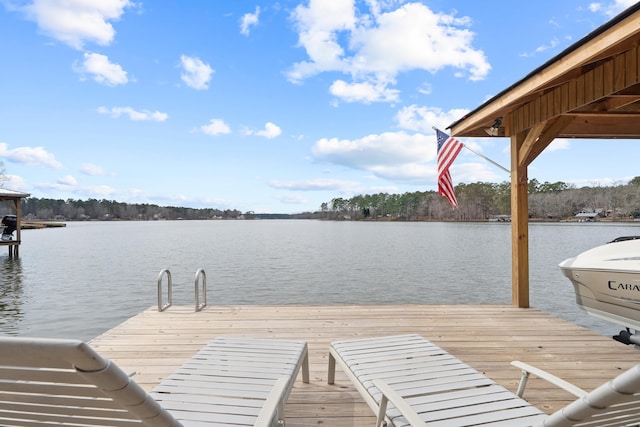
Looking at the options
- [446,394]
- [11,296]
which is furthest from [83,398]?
[11,296]

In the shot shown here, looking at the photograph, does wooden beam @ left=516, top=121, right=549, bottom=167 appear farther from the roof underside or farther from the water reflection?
the water reflection

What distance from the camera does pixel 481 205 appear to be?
2603 inches

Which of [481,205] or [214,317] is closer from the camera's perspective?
[214,317]

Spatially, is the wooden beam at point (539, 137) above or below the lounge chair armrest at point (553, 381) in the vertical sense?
above

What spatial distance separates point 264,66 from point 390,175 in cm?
1661

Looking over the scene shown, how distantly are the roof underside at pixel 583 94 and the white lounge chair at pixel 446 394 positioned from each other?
261 cm

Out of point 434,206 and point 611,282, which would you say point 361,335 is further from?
point 434,206

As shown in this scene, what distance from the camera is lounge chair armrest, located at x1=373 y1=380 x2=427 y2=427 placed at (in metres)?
1.72

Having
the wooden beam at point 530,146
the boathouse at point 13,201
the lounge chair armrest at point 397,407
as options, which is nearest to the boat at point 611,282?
the wooden beam at point 530,146

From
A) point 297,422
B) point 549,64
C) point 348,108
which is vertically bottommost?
point 297,422

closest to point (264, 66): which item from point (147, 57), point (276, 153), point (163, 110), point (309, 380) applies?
point (147, 57)

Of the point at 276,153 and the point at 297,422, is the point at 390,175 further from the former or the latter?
the point at 297,422

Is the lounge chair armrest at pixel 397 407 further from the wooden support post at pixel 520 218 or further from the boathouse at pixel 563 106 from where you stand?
the wooden support post at pixel 520 218

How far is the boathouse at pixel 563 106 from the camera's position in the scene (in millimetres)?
3352
